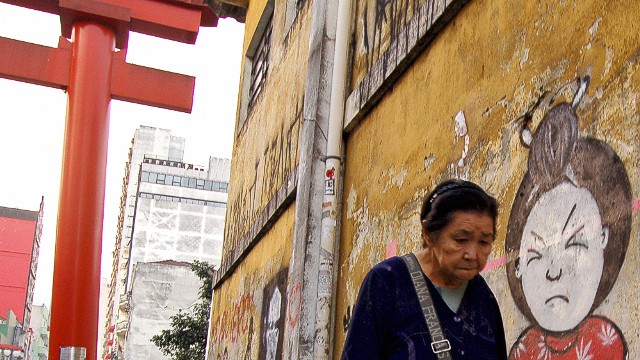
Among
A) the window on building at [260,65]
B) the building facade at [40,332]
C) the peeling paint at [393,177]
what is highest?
the window on building at [260,65]

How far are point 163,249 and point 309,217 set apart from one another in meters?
50.7

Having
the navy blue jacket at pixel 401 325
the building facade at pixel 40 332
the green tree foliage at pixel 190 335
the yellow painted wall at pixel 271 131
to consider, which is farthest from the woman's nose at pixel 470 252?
the building facade at pixel 40 332

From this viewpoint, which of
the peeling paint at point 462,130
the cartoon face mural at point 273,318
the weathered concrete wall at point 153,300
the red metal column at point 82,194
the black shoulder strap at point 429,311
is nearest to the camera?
the black shoulder strap at point 429,311

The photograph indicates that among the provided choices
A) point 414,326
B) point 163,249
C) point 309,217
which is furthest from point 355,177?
point 163,249

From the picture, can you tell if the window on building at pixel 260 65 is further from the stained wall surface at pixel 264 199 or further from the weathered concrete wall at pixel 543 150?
the weathered concrete wall at pixel 543 150

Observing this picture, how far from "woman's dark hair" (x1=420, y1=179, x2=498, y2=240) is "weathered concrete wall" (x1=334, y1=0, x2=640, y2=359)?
0.55 meters

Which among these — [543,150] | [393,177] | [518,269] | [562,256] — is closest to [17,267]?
[393,177]

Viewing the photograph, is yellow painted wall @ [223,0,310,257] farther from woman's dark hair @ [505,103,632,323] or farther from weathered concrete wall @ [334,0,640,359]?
woman's dark hair @ [505,103,632,323]

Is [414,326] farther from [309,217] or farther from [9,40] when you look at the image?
[9,40]

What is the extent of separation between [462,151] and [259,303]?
14.4ft

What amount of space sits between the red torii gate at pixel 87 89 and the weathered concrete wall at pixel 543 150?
5450 mm

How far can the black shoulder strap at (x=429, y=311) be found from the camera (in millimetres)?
1972

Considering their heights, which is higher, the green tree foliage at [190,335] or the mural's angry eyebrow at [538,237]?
the mural's angry eyebrow at [538,237]

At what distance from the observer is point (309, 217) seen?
5.05 metres
